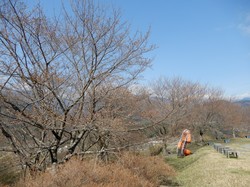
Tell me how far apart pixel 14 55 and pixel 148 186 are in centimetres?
552

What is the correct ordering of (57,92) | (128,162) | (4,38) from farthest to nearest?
(128,162) → (57,92) → (4,38)

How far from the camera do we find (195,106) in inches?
1075

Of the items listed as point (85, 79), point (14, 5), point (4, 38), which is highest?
point (14, 5)

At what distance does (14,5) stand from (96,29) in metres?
2.22

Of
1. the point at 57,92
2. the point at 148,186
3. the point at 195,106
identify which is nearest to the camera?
the point at 57,92

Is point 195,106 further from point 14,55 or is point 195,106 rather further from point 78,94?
point 14,55

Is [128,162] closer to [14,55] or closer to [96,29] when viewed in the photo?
[96,29]

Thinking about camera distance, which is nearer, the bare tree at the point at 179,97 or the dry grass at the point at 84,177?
the dry grass at the point at 84,177

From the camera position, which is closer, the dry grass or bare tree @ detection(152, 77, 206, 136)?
the dry grass

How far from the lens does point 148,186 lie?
7.70m

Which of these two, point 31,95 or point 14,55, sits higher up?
point 14,55

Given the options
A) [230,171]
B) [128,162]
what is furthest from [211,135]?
[128,162]

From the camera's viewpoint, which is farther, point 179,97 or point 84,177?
point 179,97

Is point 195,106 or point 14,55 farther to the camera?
point 195,106
